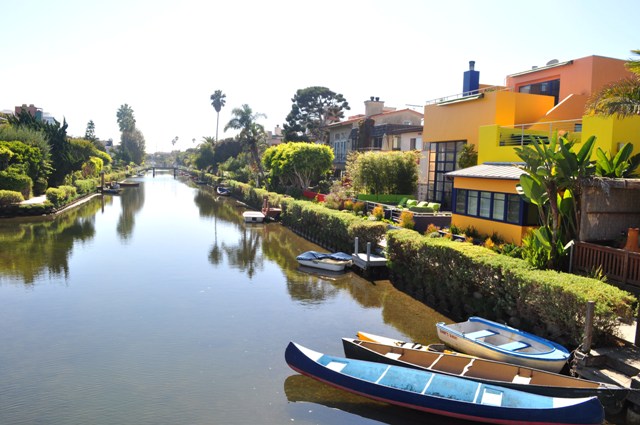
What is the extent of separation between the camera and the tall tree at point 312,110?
9731cm

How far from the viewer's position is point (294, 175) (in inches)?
2345

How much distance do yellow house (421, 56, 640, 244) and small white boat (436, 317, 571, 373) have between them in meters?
7.18

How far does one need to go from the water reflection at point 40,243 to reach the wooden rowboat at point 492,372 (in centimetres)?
1909

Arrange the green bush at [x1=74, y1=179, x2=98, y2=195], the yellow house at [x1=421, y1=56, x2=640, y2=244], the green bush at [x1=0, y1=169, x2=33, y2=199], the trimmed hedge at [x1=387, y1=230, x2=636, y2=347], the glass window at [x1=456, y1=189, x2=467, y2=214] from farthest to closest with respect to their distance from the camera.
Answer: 1. the green bush at [x1=74, y1=179, x2=98, y2=195]
2. the green bush at [x1=0, y1=169, x2=33, y2=199]
3. the glass window at [x1=456, y1=189, x2=467, y2=214]
4. the yellow house at [x1=421, y1=56, x2=640, y2=244]
5. the trimmed hedge at [x1=387, y1=230, x2=636, y2=347]

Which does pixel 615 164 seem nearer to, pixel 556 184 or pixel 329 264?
pixel 556 184

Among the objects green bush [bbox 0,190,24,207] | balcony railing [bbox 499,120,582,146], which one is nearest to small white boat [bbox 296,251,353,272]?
balcony railing [bbox 499,120,582,146]

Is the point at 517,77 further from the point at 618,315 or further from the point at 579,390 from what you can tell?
the point at 579,390

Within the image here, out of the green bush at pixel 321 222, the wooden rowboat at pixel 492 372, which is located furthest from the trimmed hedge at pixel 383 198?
the wooden rowboat at pixel 492 372

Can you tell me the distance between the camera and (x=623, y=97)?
1789 cm

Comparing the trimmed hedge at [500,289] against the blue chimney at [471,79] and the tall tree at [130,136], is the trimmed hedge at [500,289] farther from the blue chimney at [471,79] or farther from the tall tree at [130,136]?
the tall tree at [130,136]

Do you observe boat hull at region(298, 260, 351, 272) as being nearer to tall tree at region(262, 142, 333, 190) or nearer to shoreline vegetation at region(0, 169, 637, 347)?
shoreline vegetation at region(0, 169, 637, 347)

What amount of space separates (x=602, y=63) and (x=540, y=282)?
68.6 feet

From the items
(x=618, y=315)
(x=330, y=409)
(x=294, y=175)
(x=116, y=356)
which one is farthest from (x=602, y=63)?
(x=294, y=175)

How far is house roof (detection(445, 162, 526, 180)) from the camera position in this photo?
23.4 meters
